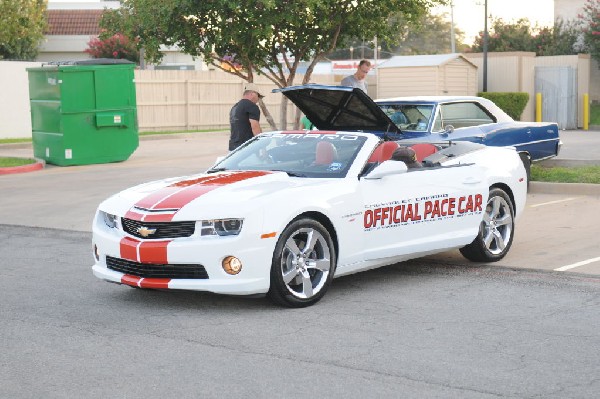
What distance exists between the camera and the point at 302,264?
7609mm

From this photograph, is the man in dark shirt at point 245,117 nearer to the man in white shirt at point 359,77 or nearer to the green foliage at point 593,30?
the man in white shirt at point 359,77

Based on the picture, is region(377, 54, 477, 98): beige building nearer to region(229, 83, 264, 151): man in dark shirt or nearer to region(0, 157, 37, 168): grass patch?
region(0, 157, 37, 168): grass patch

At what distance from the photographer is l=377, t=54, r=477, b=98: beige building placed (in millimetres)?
32406

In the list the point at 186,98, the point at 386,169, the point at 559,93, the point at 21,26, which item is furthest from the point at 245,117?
the point at 21,26

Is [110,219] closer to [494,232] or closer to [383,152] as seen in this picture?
[383,152]

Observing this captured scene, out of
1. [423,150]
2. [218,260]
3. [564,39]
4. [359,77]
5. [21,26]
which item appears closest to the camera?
[218,260]

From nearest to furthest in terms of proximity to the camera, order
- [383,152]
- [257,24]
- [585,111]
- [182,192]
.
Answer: [182,192]
[383,152]
[257,24]
[585,111]

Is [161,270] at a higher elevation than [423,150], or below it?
below

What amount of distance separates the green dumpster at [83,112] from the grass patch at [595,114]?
1943 centimetres

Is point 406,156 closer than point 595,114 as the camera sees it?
Yes

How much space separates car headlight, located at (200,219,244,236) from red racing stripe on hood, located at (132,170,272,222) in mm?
251

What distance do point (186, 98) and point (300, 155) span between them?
2709 cm

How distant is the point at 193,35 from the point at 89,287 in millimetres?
8827

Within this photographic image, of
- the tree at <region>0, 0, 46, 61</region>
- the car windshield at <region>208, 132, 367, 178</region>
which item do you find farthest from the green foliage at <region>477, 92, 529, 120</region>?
the car windshield at <region>208, 132, 367, 178</region>
